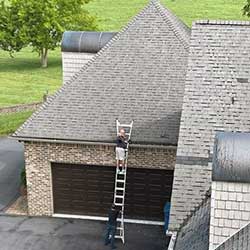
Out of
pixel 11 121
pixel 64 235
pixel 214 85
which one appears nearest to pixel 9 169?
pixel 64 235

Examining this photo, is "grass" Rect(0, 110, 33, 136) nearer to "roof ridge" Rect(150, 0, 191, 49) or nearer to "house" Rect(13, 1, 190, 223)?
"house" Rect(13, 1, 190, 223)

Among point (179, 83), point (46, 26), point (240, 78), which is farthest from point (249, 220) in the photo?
point (46, 26)

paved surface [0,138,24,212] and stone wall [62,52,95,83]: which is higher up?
stone wall [62,52,95,83]

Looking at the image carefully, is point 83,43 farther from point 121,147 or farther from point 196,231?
point 196,231

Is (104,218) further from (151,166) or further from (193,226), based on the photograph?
(193,226)

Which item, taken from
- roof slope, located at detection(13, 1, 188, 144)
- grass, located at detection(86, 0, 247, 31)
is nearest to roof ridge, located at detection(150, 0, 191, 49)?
roof slope, located at detection(13, 1, 188, 144)

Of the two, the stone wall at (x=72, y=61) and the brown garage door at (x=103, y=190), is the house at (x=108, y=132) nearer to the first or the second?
the brown garage door at (x=103, y=190)
